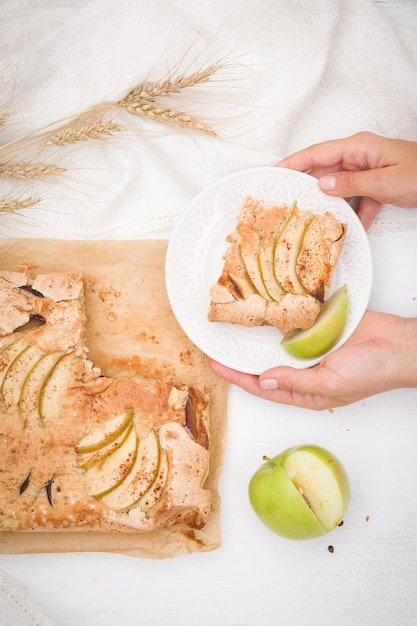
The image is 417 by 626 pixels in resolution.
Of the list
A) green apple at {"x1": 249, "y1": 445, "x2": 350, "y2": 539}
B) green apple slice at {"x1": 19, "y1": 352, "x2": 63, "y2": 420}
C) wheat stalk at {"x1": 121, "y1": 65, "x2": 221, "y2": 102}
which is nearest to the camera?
green apple at {"x1": 249, "y1": 445, "x2": 350, "y2": 539}

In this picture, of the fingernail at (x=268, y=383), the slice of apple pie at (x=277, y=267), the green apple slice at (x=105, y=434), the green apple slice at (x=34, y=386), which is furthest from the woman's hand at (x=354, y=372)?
the green apple slice at (x=34, y=386)

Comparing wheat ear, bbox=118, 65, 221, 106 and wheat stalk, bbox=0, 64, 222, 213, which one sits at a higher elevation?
wheat ear, bbox=118, 65, 221, 106

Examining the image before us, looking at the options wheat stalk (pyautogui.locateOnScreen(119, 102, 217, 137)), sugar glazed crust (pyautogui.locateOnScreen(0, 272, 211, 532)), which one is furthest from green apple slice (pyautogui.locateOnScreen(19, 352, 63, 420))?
wheat stalk (pyautogui.locateOnScreen(119, 102, 217, 137))

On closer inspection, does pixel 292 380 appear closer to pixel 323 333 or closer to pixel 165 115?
pixel 323 333

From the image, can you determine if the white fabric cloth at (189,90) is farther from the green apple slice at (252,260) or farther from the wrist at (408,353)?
the wrist at (408,353)

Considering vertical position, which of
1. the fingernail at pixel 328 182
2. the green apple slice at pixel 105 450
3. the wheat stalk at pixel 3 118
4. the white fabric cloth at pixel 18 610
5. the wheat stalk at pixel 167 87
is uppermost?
the wheat stalk at pixel 167 87

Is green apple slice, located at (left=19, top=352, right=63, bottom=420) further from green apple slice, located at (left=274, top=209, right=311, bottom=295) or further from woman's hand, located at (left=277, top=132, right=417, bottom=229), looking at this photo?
woman's hand, located at (left=277, top=132, right=417, bottom=229)

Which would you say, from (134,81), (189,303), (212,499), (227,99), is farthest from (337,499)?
(134,81)
